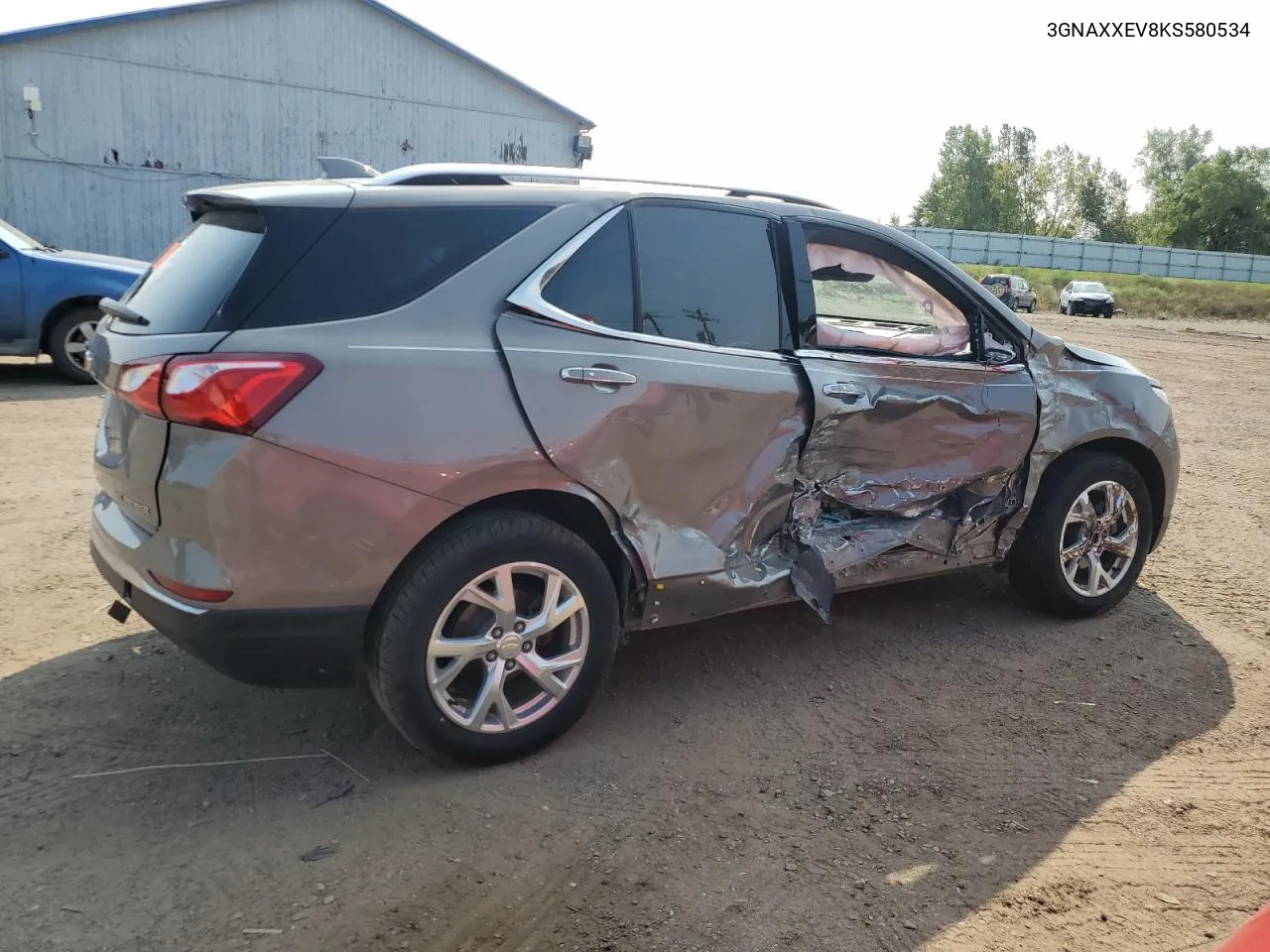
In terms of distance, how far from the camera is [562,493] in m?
3.33

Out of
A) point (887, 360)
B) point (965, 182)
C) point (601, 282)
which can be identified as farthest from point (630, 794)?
point (965, 182)

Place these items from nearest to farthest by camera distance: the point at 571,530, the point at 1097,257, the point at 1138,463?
the point at 571,530 → the point at 1138,463 → the point at 1097,257

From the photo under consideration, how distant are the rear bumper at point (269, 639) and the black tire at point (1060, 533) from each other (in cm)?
312

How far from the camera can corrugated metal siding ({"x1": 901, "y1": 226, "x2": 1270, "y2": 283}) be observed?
195 feet

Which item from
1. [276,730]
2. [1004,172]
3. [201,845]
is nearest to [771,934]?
[201,845]

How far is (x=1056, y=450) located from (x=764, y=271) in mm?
1706

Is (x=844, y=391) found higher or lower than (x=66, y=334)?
higher

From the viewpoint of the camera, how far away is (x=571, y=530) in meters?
3.43

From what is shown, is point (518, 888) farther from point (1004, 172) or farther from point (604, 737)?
point (1004, 172)

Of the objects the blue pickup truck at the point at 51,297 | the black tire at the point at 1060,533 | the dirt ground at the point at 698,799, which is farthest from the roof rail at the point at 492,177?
the blue pickup truck at the point at 51,297

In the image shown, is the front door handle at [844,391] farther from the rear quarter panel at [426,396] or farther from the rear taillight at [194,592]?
the rear taillight at [194,592]

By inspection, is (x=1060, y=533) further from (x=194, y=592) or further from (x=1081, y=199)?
(x=1081, y=199)

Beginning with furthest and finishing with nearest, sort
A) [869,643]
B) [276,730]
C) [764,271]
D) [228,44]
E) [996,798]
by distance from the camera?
[228,44], [869,643], [764,271], [276,730], [996,798]

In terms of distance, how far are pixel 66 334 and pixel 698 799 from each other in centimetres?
907
